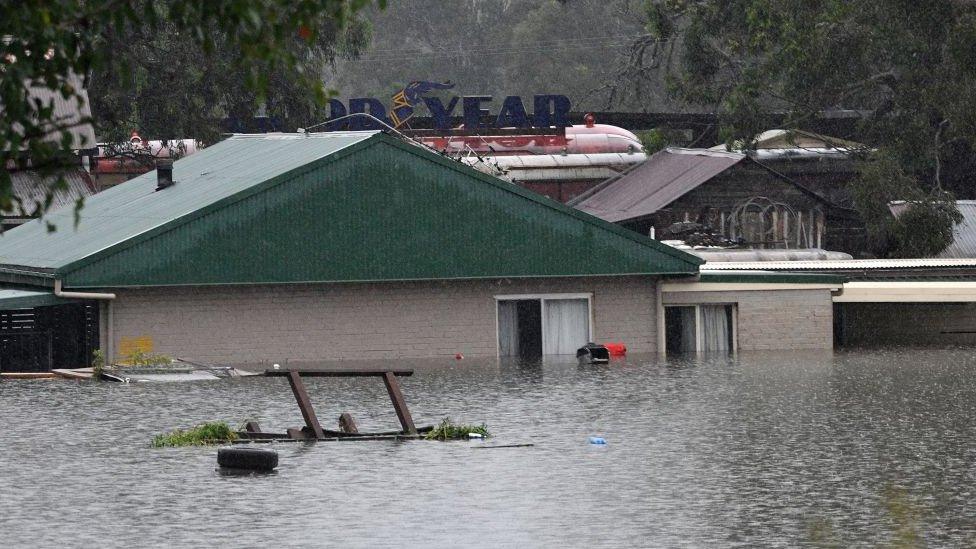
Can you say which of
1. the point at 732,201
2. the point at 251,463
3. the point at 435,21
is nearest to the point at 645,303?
the point at 732,201

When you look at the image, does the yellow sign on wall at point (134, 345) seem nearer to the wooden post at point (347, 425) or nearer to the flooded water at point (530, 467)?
the flooded water at point (530, 467)

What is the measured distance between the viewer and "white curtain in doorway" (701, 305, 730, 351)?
50.7m

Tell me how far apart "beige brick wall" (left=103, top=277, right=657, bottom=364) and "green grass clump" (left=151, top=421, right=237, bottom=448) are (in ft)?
54.4

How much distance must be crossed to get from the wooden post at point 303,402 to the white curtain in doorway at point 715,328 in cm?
2294

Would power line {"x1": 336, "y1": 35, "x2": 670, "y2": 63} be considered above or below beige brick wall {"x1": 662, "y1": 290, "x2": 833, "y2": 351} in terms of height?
above

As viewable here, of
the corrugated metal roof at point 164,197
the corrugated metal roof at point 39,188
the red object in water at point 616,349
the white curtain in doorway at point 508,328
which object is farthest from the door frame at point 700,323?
the corrugated metal roof at point 39,188

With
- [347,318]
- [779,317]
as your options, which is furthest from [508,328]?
[779,317]

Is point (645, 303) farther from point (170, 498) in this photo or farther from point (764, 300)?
point (170, 498)

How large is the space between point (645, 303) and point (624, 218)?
1091cm

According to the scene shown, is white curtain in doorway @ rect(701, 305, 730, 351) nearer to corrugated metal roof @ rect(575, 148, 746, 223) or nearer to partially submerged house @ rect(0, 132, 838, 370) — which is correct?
partially submerged house @ rect(0, 132, 838, 370)

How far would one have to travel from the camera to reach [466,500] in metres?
23.0

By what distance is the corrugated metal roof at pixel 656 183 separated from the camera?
61.0m

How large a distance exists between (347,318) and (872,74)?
3158 centimetres

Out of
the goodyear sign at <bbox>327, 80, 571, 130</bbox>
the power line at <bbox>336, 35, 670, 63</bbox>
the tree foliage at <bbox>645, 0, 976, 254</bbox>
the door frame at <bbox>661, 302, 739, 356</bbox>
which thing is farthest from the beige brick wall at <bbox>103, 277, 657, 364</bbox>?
the power line at <bbox>336, 35, 670, 63</bbox>
